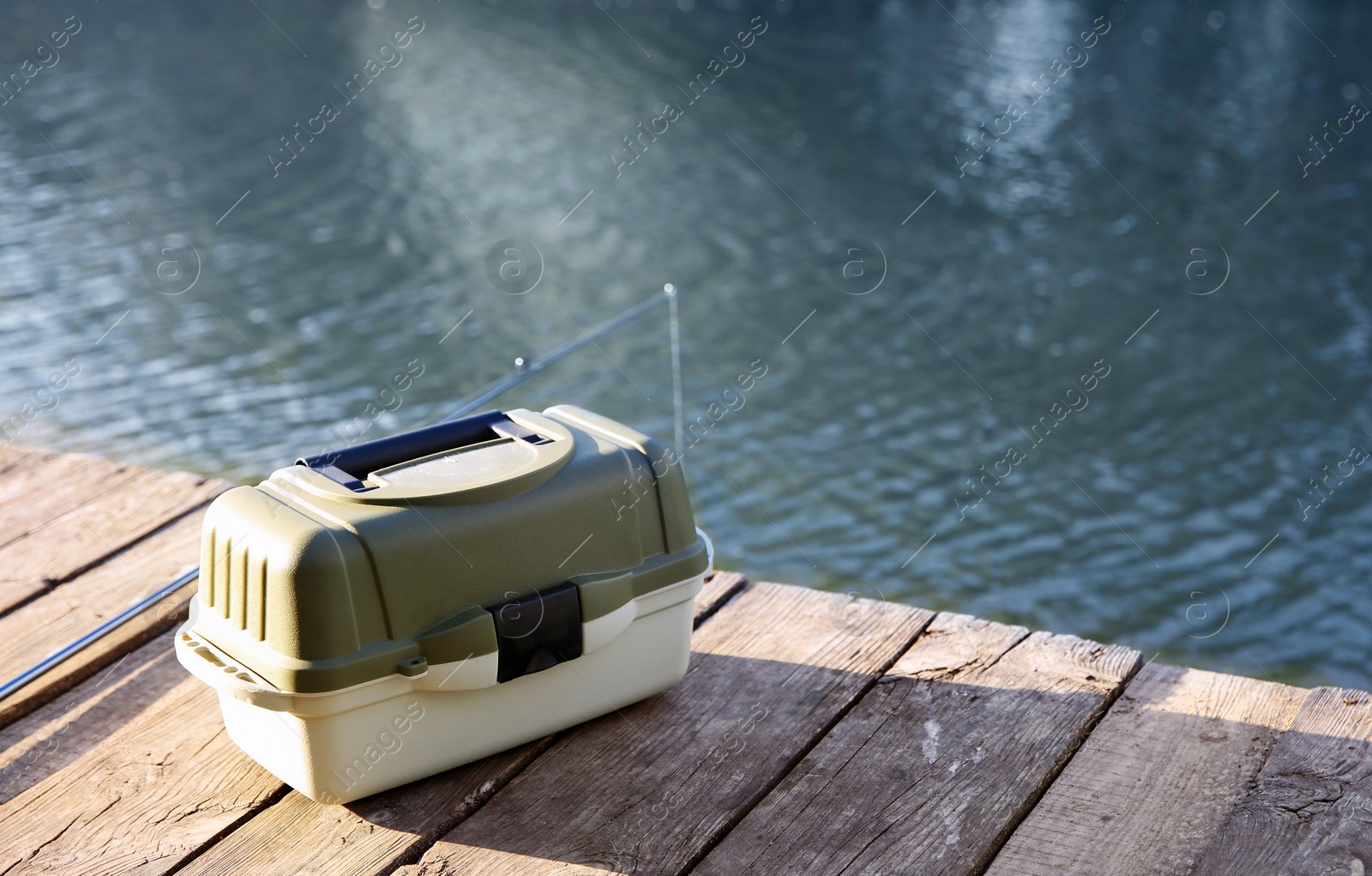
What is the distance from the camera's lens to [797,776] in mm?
1452

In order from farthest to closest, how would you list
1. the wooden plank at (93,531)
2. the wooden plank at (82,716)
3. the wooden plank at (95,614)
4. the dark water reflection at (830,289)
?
the dark water reflection at (830,289) → the wooden plank at (93,531) → the wooden plank at (95,614) → the wooden plank at (82,716)

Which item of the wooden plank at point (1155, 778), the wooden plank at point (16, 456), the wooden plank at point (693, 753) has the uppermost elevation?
the wooden plank at point (16, 456)

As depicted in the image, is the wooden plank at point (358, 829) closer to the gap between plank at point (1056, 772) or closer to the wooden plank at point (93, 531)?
the gap between plank at point (1056, 772)

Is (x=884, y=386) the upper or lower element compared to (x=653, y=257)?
lower

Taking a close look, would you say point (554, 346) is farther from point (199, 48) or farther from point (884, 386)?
point (199, 48)

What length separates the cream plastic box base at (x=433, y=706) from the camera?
4.30ft

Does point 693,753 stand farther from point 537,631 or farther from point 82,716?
point 82,716

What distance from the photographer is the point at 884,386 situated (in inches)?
158

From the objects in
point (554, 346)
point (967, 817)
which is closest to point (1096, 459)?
point (554, 346)

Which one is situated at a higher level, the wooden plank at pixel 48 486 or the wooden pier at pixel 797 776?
the wooden plank at pixel 48 486

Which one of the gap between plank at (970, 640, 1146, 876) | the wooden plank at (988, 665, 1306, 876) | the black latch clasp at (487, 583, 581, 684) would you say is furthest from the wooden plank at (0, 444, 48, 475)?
the wooden plank at (988, 665, 1306, 876)

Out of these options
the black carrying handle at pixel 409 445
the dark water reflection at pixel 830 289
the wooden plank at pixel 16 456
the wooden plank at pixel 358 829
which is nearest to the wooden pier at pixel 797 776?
the wooden plank at pixel 358 829

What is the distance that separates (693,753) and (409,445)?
1.59 ft

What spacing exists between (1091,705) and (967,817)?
0.98 ft
